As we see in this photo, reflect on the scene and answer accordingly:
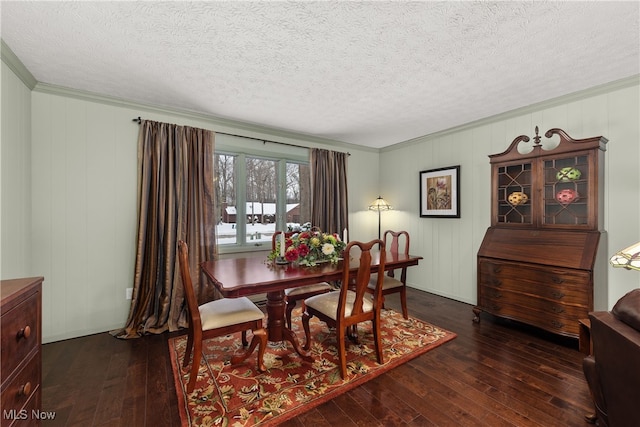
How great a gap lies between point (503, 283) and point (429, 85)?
7.01 ft

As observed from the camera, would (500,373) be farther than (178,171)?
No

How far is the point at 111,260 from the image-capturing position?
2887 millimetres

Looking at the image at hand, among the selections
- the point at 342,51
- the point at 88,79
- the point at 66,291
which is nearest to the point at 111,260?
the point at 66,291

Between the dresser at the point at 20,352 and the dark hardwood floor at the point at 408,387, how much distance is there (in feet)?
2.15

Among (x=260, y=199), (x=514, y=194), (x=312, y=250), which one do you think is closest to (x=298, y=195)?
(x=260, y=199)

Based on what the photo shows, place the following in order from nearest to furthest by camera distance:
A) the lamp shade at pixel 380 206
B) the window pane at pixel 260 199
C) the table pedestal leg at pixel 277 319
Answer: the table pedestal leg at pixel 277 319 → the window pane at pixel 260 199 → the lamp shade at pixel 380 206

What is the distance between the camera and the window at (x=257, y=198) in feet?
11.9

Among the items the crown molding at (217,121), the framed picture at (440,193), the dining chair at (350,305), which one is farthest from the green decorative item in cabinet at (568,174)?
the crown molding at (217,121)

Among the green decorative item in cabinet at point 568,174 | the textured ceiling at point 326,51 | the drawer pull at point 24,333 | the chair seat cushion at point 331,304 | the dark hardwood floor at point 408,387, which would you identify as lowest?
the dark hardwood floor at point 408,387

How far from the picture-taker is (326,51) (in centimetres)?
205

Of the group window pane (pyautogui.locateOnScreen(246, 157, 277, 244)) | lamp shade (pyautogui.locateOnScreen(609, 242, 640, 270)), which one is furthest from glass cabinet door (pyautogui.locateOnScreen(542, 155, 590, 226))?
window pane (pyautogui.locateOnScreen(246, 157, 277, 244))

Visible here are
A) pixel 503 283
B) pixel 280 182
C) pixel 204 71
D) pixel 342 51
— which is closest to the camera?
pixel 342 51

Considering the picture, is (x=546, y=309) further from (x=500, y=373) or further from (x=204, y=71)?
(x=204, y=71)

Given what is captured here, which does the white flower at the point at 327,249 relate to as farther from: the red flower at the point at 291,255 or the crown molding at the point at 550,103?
the crown molding at the point at 550,103
